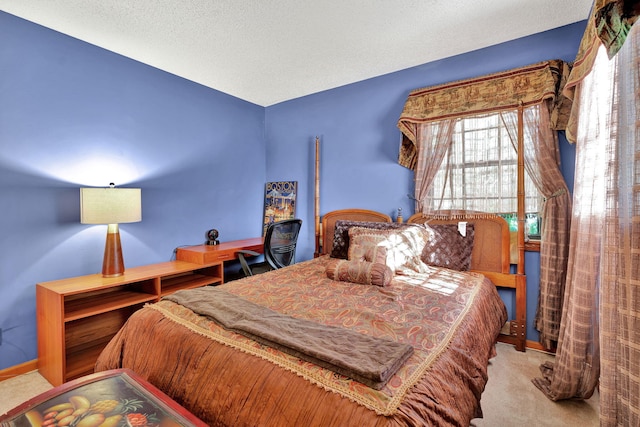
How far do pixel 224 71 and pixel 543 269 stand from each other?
138 inches

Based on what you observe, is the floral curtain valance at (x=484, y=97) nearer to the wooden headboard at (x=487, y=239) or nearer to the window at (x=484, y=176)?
the window at (x=484, y=176)

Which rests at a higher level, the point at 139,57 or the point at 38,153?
the point at 139,57

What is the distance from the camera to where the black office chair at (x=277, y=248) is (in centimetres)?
281

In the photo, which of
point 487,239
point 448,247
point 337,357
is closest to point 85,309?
point 337,357

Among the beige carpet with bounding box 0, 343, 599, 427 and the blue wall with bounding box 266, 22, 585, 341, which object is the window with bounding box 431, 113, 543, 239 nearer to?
the blue wall with bounding box 266, 22, 585, 341

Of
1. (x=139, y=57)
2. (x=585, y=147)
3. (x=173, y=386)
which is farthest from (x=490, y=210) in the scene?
(x=139, y=57)

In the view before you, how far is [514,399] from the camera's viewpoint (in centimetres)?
183

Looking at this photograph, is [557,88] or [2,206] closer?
[2,206]

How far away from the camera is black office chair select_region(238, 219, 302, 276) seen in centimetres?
281

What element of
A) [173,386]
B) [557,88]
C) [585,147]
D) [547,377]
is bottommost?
[547,377]

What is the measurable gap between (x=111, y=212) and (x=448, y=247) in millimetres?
2868

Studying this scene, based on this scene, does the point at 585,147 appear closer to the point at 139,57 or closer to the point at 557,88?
the point at 557,88

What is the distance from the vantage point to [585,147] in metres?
1.74

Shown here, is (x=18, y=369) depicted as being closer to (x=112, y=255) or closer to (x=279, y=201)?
(x=112, y=255)
